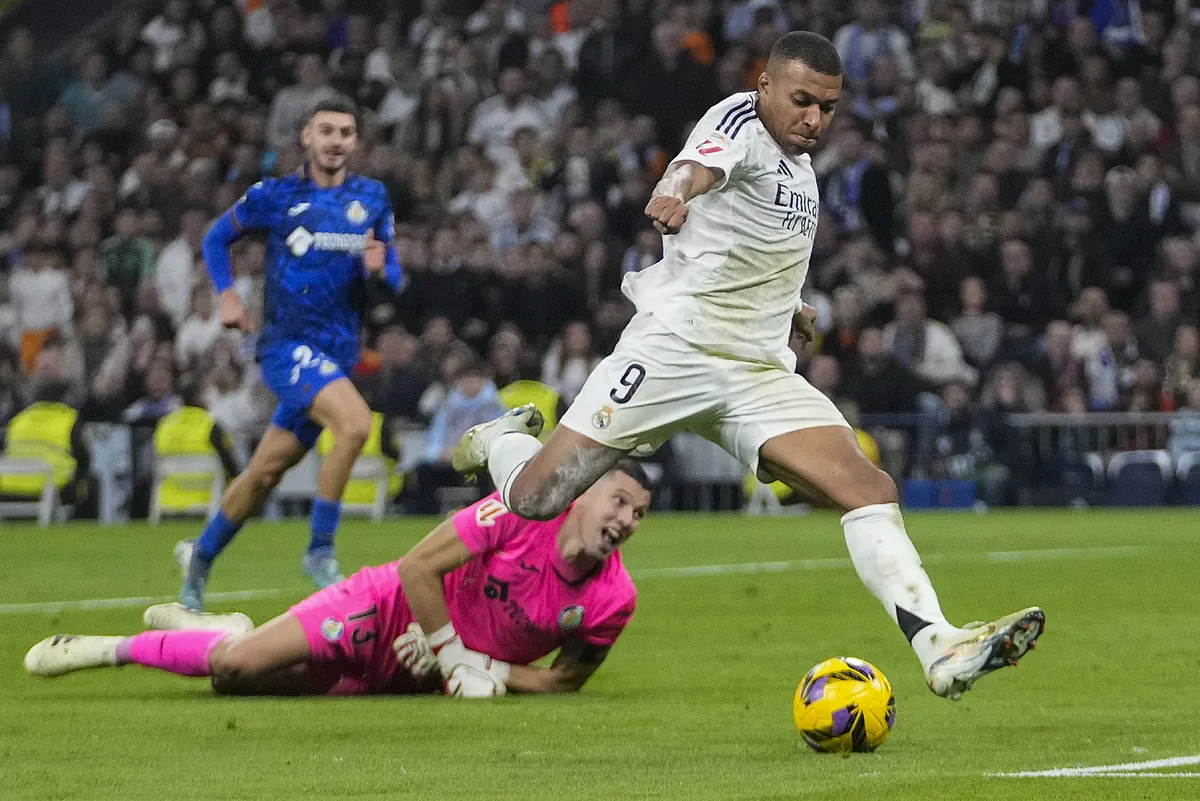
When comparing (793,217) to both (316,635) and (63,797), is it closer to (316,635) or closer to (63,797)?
(316,635)

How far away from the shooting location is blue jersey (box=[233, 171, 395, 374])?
1080 centimetres

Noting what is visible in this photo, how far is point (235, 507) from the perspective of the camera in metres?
10.3

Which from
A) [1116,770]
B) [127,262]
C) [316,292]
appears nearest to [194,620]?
[316,292]

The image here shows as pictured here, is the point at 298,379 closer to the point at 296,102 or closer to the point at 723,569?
the point at 723,569

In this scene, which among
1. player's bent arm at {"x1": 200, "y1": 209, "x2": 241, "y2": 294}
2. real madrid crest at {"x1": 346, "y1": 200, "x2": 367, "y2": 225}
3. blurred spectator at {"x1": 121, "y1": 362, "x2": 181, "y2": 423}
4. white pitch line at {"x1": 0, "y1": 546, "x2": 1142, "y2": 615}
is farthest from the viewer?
blurred spectator at {"x1": 121, "y1": 362, "x2": 181, "y2": 423}

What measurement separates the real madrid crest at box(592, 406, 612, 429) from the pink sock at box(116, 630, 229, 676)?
72.6 inches

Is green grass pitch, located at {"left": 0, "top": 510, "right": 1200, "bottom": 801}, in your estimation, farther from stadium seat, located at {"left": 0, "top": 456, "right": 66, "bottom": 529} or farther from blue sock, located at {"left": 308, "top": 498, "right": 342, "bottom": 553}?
stadium seat, located at {"left": 0, "top": 456, "right": 66, "bottom": 529}

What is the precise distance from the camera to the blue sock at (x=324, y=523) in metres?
10.8

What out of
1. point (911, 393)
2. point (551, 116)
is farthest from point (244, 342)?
point (911, 393)

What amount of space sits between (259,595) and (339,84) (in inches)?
532

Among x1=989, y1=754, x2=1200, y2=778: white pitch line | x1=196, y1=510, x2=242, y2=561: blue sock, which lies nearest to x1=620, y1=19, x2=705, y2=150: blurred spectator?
x1=196, y1=510, x2=242, y2=561: blue sock

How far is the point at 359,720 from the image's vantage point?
22.8 ft

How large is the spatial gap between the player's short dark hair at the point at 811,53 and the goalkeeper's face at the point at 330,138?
14.8 feet

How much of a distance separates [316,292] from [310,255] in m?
0.20
